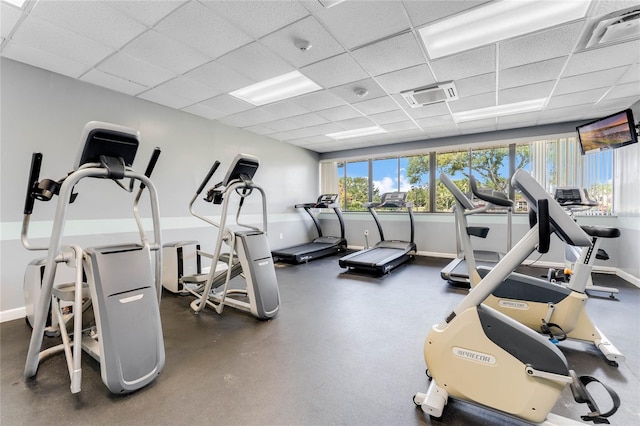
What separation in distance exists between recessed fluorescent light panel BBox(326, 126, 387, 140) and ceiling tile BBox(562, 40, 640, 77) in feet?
9.95

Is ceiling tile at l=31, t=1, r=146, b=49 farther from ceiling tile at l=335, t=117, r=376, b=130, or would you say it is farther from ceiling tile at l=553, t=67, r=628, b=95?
ceiling tile at l=553, t=67, r=628, b=95

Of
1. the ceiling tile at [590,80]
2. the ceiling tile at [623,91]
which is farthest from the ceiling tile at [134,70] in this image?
the ceiling tile at [623,91]

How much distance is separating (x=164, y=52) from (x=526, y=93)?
14.7 ft

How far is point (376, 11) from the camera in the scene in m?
2.30

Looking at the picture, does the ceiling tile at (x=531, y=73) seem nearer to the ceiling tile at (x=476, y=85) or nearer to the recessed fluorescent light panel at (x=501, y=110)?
the ceiling tile at (x=476, y=85)

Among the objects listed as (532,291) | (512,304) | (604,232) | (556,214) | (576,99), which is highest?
(576,99)

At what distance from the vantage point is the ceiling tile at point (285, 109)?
4.39m

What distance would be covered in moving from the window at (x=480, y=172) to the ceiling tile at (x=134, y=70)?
435cm

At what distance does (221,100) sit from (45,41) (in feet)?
6.19

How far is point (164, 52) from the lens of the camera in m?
2.90

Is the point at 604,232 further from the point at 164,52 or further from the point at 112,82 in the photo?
the point at 112,82

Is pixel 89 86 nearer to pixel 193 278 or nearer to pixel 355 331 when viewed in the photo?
pixel 193 278

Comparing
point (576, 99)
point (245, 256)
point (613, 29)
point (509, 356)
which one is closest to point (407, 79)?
Result: point (613, 29)

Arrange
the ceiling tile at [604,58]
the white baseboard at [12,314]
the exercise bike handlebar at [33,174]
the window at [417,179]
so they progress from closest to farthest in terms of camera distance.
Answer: the exercise bike handlebar at [33,174] < the ceiling tile at [604,58] < the white baseboard at [12,314] < the window at [417,179]
